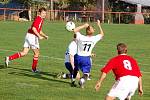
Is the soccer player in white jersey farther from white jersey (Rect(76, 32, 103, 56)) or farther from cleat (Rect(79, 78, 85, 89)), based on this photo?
cleat (Rect(79, 78, 85, 89))

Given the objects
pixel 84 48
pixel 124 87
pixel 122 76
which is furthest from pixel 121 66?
pixel 84 48

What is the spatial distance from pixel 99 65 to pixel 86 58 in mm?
6014

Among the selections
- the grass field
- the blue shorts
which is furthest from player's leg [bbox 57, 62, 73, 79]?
the blue shorts

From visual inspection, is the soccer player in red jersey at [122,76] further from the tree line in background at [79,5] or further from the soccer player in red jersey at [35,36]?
the tree line in background at [79,5]

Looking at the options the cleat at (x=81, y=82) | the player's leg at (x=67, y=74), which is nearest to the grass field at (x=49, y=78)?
the cleat at (x=81, y=82)

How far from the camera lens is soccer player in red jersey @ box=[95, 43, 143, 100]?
34.2ft

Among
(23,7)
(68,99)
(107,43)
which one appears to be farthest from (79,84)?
(23,7)

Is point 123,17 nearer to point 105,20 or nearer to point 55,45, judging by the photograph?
point 105,20

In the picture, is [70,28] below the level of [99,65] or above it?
above

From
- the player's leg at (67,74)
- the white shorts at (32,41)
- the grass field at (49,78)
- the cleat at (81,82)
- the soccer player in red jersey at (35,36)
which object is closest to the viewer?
the grass field at (49,78)

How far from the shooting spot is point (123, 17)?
63875mm

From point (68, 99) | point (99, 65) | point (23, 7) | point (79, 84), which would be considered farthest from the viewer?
point (23, 7)

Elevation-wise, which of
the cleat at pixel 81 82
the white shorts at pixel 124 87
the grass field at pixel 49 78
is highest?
the white shorts at pixel 124 87

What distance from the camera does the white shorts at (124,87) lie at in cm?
1039
